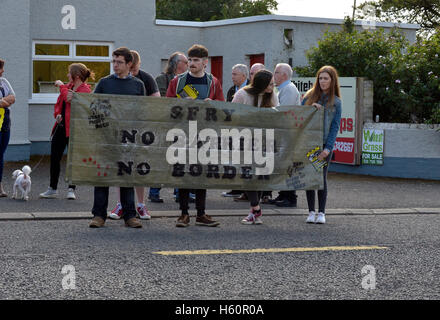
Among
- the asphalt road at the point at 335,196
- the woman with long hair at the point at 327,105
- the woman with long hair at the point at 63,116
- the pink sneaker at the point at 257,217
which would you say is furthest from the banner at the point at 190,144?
the woman with long hair at the point at 63,116

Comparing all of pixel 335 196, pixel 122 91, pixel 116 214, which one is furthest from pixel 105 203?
pixel 335 196

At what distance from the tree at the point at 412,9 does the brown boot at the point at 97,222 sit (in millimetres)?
37600

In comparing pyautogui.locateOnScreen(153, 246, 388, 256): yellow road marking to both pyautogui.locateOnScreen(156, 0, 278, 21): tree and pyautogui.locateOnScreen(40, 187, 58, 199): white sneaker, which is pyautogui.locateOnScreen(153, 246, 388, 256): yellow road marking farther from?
pyautogui.locateOnScreen(156, 0, 278, 21): tree

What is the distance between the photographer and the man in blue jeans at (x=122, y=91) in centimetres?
823

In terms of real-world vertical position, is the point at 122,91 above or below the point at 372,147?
above

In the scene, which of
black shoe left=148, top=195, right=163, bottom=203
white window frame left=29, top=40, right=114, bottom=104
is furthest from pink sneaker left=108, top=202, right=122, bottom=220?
white window frame left=29, top=40, right=114, bottom=104

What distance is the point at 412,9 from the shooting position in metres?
44.2

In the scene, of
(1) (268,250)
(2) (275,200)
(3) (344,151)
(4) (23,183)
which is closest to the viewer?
(1) (268,250)

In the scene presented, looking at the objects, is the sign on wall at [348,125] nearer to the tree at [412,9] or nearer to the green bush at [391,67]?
the green bush at [391,67]

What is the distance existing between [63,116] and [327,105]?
386 cm

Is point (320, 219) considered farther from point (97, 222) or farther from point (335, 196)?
point (335, 196)

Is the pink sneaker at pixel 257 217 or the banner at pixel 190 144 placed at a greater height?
the banner at pixel 190 144

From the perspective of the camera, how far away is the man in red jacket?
845 centimetres

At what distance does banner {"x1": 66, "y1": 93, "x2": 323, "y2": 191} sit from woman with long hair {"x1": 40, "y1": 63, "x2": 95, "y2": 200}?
2.00 metres
